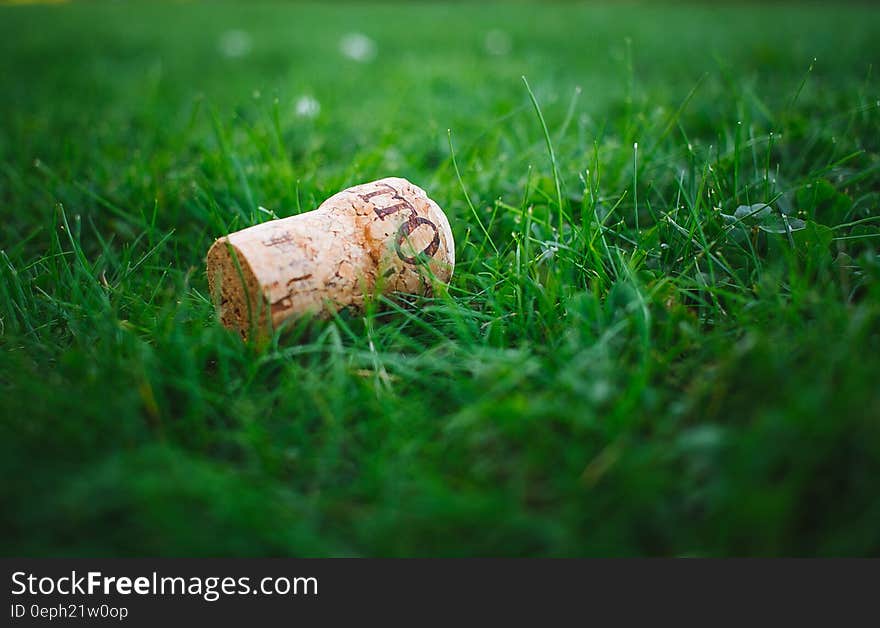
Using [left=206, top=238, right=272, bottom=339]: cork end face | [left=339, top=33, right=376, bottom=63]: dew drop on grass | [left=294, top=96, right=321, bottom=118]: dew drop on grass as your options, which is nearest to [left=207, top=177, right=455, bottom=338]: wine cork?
[left=206, top=238, right=272, bottom=339]: cork end face

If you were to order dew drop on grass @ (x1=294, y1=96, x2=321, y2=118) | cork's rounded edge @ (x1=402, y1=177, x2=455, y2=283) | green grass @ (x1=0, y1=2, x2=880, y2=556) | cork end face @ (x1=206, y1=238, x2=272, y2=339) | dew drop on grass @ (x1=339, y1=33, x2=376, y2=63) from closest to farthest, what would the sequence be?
1. green grass @ (x1=0, y1=2, x2=880, y2=556)
2. cork end face @ (x1=206, y1=238, x2=272, y2=339)
3. cork's rounded edge @ (x1=402, y1=177, x2=455, y2=283)
4. dew drop on grass @ (x1=294, y1=96, x2=321, y2=118)
5. dew drop on grass @ (x1=339, y1=33, x2=376, y2=63)

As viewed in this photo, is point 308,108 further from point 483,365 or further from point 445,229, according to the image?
point 483,365

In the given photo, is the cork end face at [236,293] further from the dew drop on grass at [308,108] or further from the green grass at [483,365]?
the dew drop on grass at [308,108]

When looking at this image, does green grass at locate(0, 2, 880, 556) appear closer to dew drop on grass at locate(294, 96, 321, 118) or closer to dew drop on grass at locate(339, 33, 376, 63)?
dew drop on grass at locate(294, 96, 321, 118)

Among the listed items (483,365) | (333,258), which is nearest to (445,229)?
(333,258)

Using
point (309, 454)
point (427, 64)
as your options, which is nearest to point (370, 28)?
point (427, 64)

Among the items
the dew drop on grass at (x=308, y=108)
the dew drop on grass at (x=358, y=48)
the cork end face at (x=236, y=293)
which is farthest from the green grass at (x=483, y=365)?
the dew drop on grass at (x=358, y=48)

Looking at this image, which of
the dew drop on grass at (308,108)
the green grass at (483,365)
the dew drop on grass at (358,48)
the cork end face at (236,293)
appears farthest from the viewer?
the dew drop on grass at (358,48)
